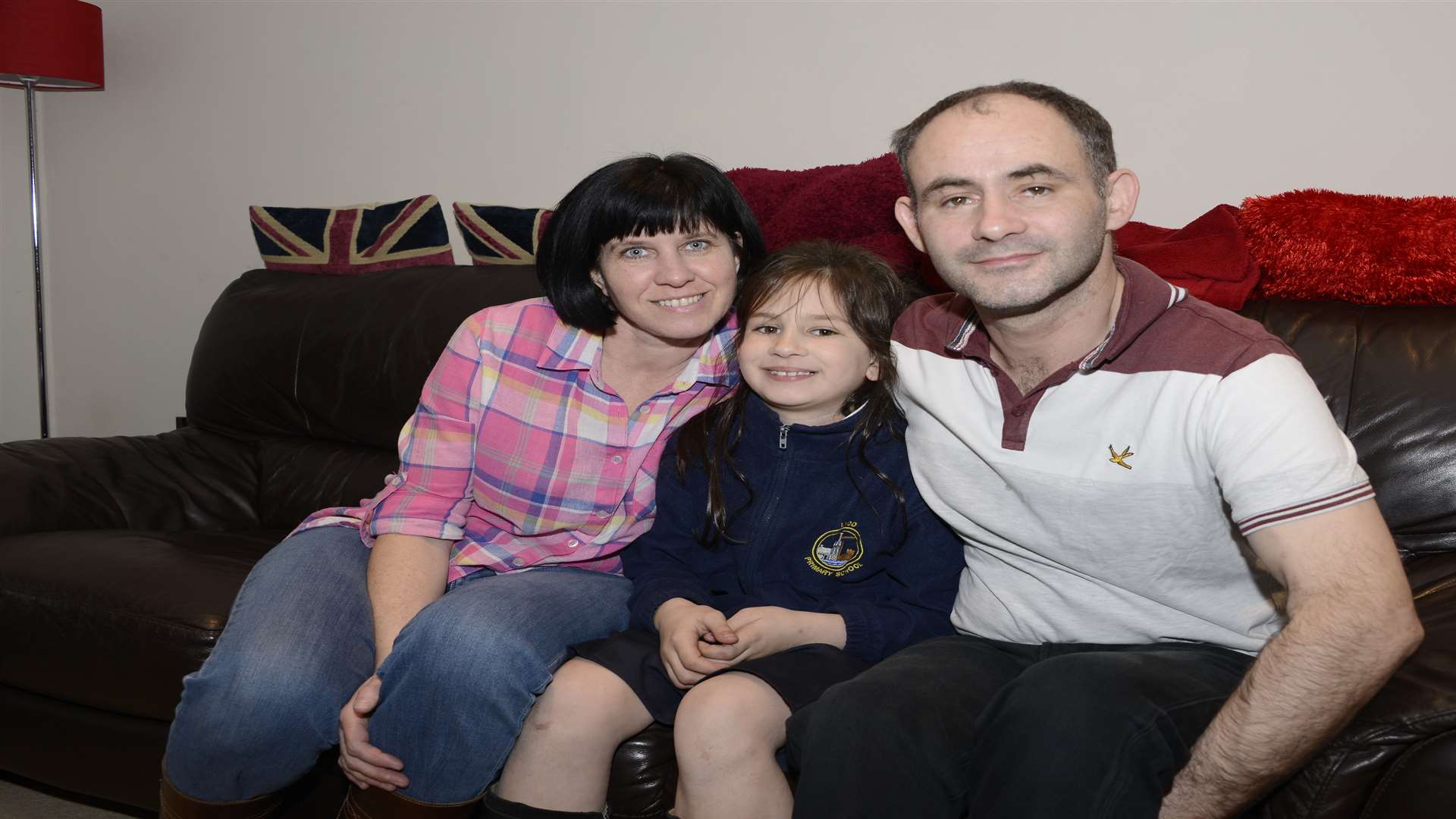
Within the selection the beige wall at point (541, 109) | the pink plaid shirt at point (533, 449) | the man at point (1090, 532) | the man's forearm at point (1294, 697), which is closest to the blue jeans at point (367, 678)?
the pink plaid shirt at point (533, 449)

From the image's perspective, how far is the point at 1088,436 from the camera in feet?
4.36

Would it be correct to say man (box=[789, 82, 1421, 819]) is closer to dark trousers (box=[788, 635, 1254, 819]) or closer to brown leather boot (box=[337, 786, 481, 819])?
dark trousers (box=[788, 635, 1254, 819])

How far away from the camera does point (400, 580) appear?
159 cm

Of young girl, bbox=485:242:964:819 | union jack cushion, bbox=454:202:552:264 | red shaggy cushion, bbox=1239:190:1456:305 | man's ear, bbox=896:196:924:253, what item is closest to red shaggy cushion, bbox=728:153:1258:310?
red shaggy cushion, bbox=1239:190:1456:305

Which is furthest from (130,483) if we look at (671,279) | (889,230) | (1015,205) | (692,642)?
(1015,205)

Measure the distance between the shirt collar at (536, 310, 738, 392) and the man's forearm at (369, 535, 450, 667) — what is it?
326 millimetres

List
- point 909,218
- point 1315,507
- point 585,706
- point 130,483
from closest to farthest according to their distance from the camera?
point 1315,507
point 585,706
point 909,218
point 130,483

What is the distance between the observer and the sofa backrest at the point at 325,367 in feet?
7.91

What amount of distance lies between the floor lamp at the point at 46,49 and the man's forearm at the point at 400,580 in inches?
93.4

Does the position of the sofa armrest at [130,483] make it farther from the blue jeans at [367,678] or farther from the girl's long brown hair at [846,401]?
the girl's long brown hair at [846,401]

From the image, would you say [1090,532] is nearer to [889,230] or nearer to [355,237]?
[889,230]

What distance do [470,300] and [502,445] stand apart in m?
0.80

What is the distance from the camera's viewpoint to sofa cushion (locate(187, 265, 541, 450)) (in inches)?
94.7

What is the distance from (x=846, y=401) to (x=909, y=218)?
29 centimetres
